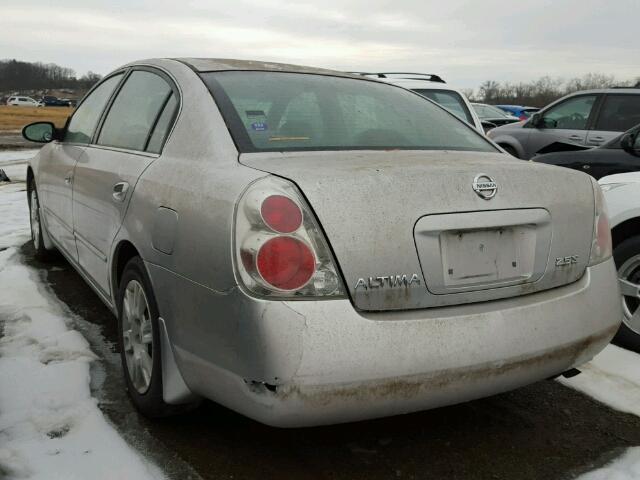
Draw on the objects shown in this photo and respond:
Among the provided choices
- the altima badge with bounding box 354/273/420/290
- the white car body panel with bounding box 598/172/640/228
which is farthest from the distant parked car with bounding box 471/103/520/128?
the altima badge with bounding box 354/273/420/290

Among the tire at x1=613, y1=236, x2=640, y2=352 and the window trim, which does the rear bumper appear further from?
the tire at x1=613, y1=236, x2=640, y2=352

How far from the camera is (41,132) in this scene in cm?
461

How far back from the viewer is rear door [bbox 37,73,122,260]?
3.92 m

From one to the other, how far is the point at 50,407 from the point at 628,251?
3102mm

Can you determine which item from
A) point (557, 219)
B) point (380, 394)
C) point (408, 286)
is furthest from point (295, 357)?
point (557, 219)

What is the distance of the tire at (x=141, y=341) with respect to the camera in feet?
8.20

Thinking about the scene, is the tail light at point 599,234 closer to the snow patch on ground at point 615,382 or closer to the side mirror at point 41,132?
the snow patch on ground at point 615,382

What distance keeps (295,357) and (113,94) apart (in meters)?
2.48

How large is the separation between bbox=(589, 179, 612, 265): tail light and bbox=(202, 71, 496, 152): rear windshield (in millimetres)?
612

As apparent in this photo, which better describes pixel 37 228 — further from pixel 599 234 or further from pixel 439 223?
pixel 599 234

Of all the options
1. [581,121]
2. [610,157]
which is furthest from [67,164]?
[581,121]

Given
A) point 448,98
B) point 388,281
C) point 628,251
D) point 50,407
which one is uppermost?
point 448,98

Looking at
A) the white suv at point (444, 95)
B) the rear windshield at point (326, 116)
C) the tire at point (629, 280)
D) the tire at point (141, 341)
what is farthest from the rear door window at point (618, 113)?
the tire at point (141, 341)

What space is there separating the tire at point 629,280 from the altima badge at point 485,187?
179cm
